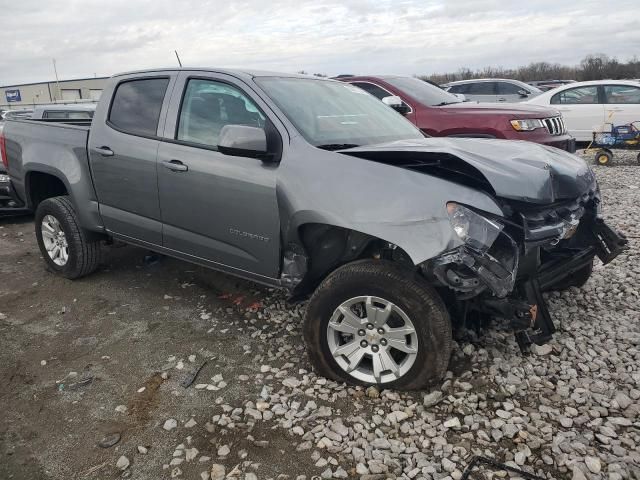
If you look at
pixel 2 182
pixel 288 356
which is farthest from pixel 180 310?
pixel 2 182

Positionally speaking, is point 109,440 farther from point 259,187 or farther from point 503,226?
point 503,226

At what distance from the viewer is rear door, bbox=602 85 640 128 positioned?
35.9 ft

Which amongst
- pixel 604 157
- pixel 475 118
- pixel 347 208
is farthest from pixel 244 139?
pixel 604 157

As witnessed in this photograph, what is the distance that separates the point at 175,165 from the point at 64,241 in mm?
1925

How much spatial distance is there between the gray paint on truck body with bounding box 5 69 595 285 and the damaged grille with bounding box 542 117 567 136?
3831mm

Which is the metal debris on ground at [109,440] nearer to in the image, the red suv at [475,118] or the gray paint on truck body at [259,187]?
the gray paint on truck body at [259,187]

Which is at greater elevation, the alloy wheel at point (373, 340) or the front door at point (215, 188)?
the front door at point (215, 188)

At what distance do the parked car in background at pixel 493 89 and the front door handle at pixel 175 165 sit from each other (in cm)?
1172

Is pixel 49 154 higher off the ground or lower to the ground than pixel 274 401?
higher

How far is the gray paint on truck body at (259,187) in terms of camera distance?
9.07 feet

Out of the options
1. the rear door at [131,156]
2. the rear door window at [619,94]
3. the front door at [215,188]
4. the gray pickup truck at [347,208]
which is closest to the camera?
the gray pickup truck at [347,208]

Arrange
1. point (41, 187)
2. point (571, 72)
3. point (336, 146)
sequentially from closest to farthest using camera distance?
1. point (336, 146)
2. point (41, 187)
3. point (571, 72)

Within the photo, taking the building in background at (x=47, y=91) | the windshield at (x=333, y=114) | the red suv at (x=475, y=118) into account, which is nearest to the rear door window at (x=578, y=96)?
the red suv at (x=475, y=118)

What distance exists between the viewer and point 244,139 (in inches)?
122
